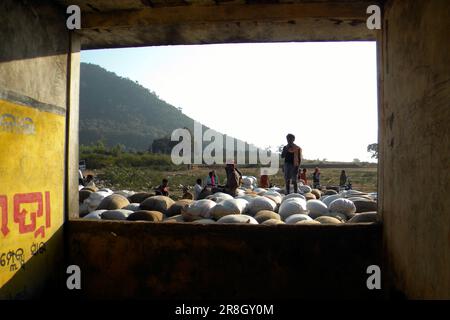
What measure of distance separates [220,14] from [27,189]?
106 inches

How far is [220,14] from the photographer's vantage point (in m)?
4.58

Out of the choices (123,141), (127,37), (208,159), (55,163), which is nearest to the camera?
(55,163)

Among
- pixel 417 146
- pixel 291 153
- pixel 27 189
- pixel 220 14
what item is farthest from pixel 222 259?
pixel 291 153

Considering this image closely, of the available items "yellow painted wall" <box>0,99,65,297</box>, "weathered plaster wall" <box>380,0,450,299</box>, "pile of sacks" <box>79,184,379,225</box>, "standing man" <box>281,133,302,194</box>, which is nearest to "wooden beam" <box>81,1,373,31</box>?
"weathered plaster wall" <box>380,0,450,299</box>

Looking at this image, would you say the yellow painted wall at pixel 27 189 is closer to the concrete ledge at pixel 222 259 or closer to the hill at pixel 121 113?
the concrete ledge at pixel 222 259

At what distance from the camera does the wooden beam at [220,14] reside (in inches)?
174

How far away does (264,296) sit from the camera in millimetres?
4496

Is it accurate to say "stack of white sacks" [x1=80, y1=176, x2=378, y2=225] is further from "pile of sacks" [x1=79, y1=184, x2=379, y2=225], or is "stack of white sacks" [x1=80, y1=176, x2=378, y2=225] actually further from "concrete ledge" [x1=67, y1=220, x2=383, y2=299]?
"concrete ledge" [x1=67, y1=220, x2=383, y2=299]

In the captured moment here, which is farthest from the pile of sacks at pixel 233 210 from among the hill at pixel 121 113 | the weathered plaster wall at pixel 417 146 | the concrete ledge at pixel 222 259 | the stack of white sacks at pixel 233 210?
the hill at pixel 121 113

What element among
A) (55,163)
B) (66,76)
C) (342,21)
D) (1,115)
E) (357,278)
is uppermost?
(342,21)

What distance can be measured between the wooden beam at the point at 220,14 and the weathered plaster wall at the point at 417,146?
493mm
